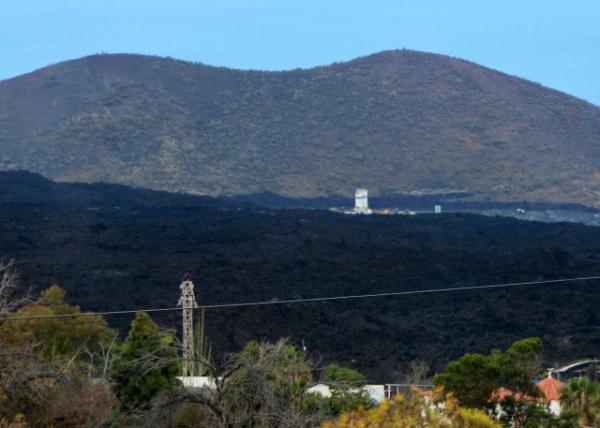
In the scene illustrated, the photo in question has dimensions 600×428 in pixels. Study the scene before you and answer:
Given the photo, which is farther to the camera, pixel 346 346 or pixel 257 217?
pixel 257 217

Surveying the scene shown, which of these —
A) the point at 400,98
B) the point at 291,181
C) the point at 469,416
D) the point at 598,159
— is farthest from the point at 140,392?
the point at 400,98

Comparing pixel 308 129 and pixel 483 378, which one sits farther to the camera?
pixel 308 129

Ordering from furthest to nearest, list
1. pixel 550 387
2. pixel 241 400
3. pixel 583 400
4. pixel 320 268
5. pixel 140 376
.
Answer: pixel 320 268
pixel 550 387
pixel 583 400
pixel 140 376
pixel 241 400

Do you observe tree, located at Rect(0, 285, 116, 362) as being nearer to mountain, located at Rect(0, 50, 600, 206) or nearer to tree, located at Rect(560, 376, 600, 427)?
tree, located at Rect(560, 376, 600, 427)

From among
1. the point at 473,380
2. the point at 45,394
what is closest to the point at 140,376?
the point at 45,394

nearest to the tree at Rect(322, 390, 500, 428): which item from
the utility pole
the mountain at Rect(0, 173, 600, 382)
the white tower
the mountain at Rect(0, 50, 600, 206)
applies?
the utility pole

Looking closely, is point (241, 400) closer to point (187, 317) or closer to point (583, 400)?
point (187, 317)

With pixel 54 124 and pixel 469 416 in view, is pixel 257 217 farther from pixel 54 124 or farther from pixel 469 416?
pixel 469 416
